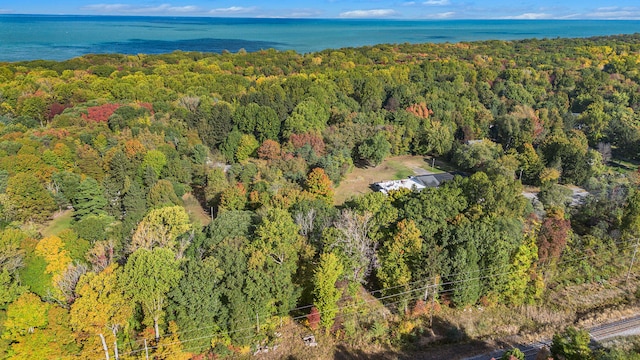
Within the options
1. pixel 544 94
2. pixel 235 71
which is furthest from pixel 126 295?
pixel 544 94

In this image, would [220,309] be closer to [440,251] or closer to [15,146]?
[440,251]

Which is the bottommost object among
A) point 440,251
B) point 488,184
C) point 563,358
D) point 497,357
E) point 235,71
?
point 497,357

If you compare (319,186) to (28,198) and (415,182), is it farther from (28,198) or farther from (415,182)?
(28,198)

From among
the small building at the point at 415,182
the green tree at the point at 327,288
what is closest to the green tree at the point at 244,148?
the small building at the point at 415,182

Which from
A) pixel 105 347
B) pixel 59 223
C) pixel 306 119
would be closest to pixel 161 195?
pixel 59 223

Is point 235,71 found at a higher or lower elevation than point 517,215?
higher

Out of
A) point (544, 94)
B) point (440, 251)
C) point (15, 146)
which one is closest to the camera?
point (440, 251)
